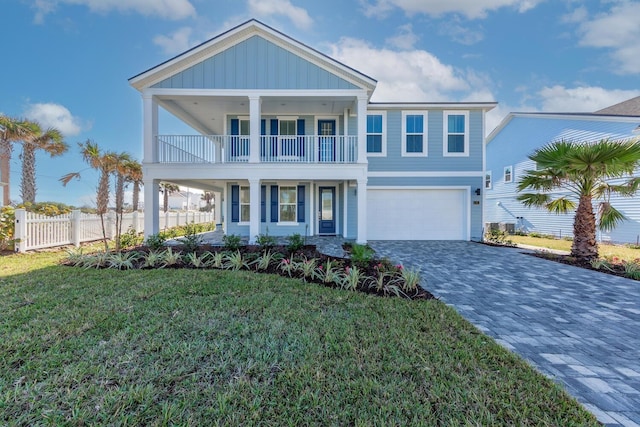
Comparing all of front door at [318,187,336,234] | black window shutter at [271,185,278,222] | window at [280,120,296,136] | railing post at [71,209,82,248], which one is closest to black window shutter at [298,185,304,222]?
front door at [318,187,336,234]

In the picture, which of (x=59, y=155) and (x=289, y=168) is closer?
(x=289, y=168)

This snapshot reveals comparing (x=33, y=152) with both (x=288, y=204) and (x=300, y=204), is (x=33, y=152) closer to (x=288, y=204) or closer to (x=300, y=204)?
(x=288, y=204)

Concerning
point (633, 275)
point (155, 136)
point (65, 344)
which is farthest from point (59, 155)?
point (633, 275)

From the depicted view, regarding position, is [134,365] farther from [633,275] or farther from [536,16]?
[536,16]

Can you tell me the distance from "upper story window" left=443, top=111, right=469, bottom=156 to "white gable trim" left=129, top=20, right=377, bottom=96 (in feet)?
13.7

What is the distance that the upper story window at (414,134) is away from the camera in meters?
11.8

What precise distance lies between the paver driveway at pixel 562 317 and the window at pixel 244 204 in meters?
7.18

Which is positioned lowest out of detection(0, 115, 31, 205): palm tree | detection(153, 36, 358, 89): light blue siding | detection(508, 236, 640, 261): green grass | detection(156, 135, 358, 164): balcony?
detection(508, 236, 640, 261): green grass

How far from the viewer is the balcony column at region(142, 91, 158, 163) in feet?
31.1

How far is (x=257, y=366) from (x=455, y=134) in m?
A: 12.2

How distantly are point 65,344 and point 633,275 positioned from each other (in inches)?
405

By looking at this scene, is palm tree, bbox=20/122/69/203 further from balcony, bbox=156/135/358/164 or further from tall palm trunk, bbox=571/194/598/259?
tall palm trunk, bbox=571/194/598/259

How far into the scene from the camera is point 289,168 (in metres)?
9.66

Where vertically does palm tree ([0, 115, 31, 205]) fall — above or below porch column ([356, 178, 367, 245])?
above
